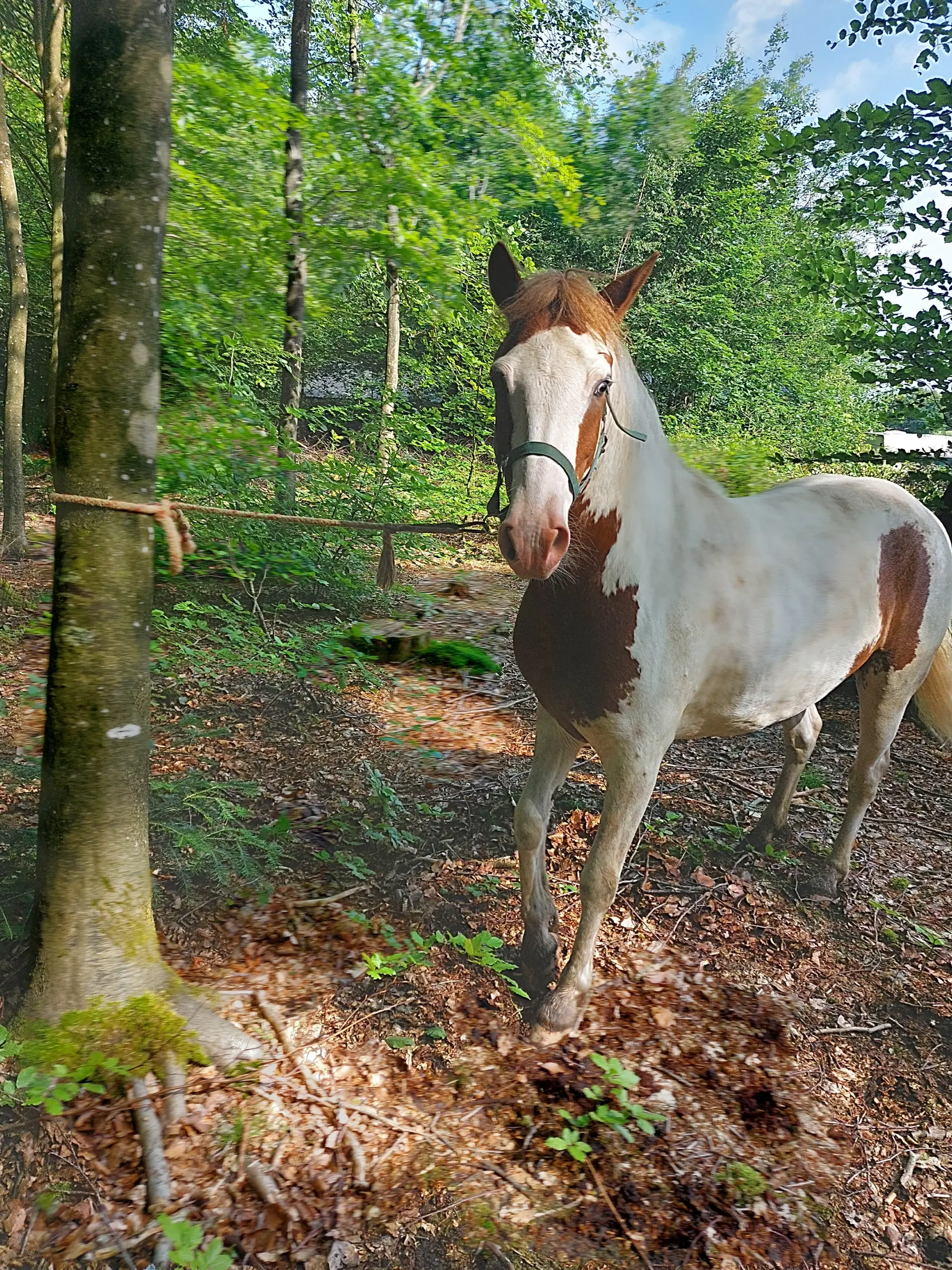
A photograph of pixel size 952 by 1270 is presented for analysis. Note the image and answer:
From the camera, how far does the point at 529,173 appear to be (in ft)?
20.5

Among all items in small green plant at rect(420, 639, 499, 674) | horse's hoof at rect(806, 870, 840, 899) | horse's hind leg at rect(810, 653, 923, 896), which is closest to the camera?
horse's hoof at rect(806, 870, 840, 899)

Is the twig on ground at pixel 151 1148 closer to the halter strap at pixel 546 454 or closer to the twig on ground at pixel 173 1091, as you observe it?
the twig on ground at pixel 173 1091

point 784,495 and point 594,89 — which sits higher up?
point 594,89

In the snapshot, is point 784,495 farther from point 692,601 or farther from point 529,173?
point 529,173

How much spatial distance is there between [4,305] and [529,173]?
12005mm

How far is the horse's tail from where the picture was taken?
12.8 ft

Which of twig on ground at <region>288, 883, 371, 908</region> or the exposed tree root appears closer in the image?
the exposed tree root

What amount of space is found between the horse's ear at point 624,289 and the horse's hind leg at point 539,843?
1438 millimetres

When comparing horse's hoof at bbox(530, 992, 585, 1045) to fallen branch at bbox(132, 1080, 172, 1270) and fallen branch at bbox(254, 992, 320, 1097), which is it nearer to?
fallen branch at bbox(254, 992, 320, 1097)

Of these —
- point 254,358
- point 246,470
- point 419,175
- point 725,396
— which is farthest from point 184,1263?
point 725,396

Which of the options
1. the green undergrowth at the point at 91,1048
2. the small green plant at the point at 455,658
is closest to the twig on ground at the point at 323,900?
the green undergrowth at the point at 91,1048

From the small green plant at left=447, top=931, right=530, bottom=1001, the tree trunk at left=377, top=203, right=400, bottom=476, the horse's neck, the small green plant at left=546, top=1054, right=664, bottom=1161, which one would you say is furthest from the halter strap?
the tree trunk at left=377, top=203, right=400, bottom=476

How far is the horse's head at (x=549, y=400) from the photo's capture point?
5.84 feet

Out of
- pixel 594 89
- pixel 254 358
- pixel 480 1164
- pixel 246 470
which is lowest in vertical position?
pixel 480 1164
